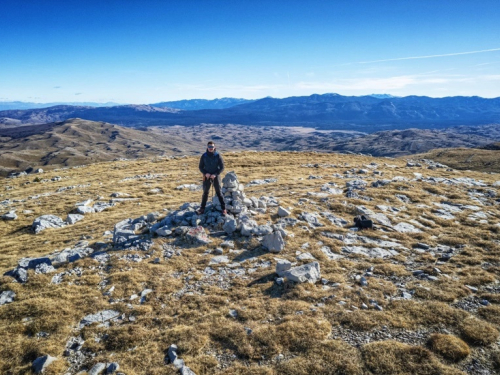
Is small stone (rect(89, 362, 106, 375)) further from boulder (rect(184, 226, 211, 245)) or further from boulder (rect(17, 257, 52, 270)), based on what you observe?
boulder (rect(184, 226, 211, 245))

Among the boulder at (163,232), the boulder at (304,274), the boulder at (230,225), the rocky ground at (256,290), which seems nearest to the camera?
the rocky ground at (256,290)

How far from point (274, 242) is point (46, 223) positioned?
17985 mm

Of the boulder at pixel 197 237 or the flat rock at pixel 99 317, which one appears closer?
the flat rock at pixel 99 317

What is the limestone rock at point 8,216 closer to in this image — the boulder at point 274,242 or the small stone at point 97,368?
the small stone at point 97,368

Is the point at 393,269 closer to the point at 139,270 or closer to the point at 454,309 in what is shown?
the point at 454,309

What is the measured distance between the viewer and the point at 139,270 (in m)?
13.1

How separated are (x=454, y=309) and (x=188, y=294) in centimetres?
1042

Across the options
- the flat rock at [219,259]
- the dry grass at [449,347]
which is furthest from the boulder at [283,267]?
the dry grass at [449,347]

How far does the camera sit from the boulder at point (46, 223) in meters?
20.2

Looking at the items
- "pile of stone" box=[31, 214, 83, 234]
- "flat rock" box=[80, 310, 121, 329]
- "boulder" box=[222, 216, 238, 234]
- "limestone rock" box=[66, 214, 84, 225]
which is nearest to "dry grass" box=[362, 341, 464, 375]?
"flat rock" box=[80, 310, 121, 329]

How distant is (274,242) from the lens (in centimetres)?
1523

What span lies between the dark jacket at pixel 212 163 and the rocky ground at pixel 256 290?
2.21 meters

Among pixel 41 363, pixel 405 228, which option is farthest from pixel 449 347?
pixel 41 363

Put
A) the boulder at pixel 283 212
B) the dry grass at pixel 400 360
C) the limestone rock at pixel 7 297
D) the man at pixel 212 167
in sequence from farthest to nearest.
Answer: the boulder at pixel 283 212
the man at pixel 212 167
the limestone rock at pixel 7 297
the dry grass at pixel 400 360
